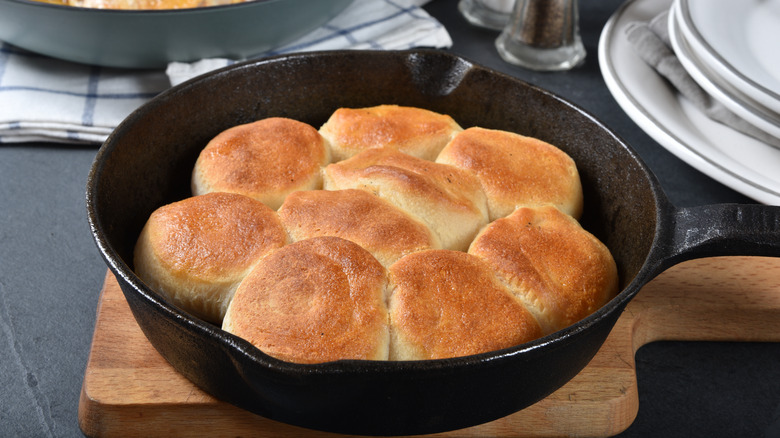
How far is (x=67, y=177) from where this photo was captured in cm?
128

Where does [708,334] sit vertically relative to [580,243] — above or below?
below

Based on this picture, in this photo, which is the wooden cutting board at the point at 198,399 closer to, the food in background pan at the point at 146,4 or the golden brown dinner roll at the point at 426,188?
the golden brown dinner roll at the point at 426,188

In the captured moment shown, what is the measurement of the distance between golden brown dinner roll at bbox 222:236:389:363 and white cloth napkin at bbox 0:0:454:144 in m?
0.72

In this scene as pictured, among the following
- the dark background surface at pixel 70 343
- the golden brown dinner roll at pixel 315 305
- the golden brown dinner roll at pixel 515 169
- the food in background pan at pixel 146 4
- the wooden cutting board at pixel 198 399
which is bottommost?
the dark background surface at pixel 70 343

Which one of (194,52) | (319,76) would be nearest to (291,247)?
(319,76)

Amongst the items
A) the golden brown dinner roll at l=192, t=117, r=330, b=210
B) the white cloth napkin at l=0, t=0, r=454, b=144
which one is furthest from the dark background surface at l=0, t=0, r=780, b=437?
the golden brown dinner roll at l=192, t=117, r=330, b=210

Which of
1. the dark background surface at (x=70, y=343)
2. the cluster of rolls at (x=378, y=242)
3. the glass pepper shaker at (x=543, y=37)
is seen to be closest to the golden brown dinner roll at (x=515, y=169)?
the cluster of rolls at (x=378, y=242)

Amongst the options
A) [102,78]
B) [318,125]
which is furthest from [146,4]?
[318,125]

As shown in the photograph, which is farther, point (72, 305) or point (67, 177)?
point (67, 177)

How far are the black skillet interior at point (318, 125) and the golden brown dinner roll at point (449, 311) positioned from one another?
0.06 metres

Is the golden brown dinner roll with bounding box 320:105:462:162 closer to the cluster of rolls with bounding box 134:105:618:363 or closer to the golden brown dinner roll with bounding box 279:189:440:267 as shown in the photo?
the cluster of rolls with bounding box 134:105:618:363

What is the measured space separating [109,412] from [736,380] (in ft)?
2.56

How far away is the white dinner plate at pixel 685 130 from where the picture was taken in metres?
1.05

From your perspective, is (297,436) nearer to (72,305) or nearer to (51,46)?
(72,305)
